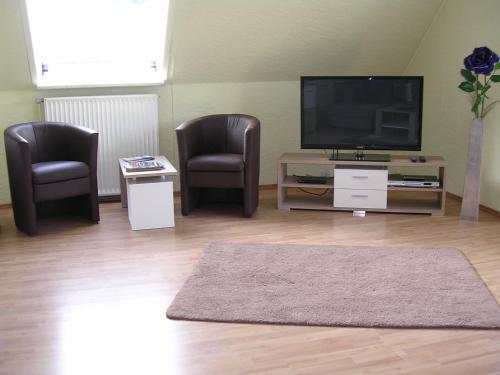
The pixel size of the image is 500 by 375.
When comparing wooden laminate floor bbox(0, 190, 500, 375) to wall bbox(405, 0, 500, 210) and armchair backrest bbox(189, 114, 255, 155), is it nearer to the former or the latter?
wall bbox(405, 0, 500, 210)

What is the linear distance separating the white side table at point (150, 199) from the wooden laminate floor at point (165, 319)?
0.10m

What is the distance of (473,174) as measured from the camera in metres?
4.99

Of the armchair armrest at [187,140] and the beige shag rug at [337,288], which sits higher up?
the armchair armrest at [187,140]

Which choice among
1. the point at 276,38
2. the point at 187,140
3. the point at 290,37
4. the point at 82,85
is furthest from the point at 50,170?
the point at 290,37

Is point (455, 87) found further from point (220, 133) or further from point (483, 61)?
point (220, 133)

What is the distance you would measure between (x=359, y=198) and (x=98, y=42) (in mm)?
2736

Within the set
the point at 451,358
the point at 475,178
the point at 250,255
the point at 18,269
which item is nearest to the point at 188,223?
the point at 250,255

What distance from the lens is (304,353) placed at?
114 inches

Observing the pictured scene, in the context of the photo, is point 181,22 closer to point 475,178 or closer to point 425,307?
point 475,178

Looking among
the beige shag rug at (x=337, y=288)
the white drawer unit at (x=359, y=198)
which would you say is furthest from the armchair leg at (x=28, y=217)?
the white drawer unit at (x=359, y=198)

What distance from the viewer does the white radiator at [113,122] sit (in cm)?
560

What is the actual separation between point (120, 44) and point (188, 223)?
1926 mm

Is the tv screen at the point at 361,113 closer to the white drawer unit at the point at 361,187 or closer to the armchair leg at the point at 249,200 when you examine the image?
the white drawer unit at the point at 361,187

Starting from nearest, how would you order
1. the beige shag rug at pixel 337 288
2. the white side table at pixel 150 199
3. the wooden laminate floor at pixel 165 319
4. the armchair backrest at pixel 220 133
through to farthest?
1. the wooden laminate floor at pixel 165 319
2. the beige shag rug at pixel 337 288
3. the white side table at pixel 150 199
4. the armchair backrest at pixel 220 133
